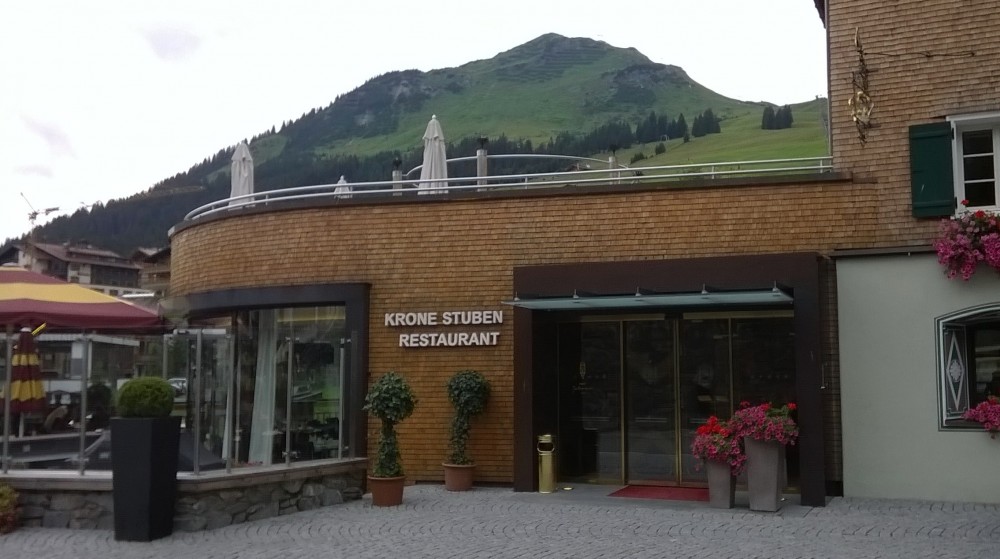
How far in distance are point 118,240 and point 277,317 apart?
4246 inches

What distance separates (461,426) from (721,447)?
146 inches

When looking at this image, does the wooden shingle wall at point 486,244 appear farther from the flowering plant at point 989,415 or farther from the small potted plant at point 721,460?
the small potted plant at point 721,460

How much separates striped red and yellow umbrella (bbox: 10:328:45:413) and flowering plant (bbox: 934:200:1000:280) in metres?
10.8

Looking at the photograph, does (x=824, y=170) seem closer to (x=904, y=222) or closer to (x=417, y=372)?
(x=904, y=222)

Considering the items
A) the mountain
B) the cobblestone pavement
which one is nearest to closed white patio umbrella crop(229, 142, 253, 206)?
the cobblestone pavement

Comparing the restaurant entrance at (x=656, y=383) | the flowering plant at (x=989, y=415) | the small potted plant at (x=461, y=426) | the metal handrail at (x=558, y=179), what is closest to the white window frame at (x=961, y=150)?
the metal handrail at (x=558, y=179)

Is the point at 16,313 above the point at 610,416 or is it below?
above

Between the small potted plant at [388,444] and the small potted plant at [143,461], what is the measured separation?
269cm

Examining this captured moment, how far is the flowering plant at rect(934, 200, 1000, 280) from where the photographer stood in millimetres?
12133

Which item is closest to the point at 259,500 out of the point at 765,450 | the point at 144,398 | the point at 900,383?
the point at 144,398

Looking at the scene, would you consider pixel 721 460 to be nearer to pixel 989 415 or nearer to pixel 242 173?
pixel 989 415

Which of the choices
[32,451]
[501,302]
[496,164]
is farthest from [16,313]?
[496,164]

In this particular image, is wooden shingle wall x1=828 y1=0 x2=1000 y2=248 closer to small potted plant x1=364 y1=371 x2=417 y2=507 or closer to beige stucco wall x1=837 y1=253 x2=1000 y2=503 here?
beige stucco wall x1=837 y1=253 x2=1000 y2=503

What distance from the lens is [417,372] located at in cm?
1470
